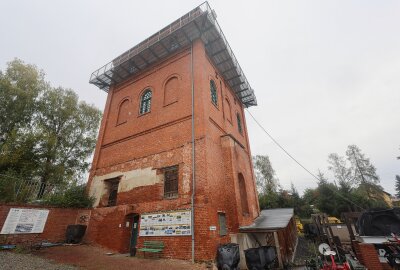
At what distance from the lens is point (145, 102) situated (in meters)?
13.9

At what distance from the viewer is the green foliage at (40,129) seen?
48.2 feet

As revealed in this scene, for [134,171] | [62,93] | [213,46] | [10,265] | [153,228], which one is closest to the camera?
[10,265]

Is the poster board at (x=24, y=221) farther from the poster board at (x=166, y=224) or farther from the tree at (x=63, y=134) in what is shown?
the tree at (x=63, y=134)

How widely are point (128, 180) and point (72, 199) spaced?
3.52 metres

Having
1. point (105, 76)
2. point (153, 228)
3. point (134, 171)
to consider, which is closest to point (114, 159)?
point (134, 171)

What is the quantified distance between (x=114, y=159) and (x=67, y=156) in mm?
9382

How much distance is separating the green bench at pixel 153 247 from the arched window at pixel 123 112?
26.7 feet

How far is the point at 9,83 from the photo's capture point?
15.5 metres

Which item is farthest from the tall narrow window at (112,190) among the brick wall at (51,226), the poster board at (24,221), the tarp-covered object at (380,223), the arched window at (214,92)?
the tarp-covered object at (380,223)

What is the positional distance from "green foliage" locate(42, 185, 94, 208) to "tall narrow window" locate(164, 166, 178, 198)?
5.38 meters

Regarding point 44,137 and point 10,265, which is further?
point 44,137

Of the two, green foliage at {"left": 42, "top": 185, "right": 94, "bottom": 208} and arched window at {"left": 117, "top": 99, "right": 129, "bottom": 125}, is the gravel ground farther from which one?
arched window at {"left": 117, "top": 99, "right": 129, "bottom": 125}

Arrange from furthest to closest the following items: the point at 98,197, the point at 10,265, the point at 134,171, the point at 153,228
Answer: the point at 98,197 → the point at 134,171 → the point at 153,228 → the point at 10,265

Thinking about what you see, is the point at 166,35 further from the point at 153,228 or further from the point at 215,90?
the point at 153,228
